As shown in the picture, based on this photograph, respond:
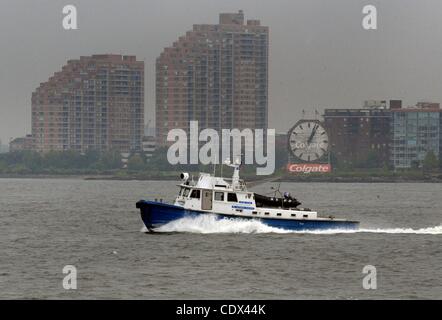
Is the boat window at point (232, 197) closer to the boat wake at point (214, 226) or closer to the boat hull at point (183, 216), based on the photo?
the boat hull at point (183, 216)

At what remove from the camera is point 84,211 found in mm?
113938

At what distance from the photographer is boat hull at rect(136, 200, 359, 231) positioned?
73.0 metres

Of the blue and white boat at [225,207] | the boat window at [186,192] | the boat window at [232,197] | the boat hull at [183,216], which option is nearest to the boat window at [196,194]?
the blue and white boat at [225,207]

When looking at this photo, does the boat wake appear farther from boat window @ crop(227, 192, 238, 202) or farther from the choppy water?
boat window @ crop(227, 192, 238, 202)

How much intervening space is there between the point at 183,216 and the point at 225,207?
2.68 m

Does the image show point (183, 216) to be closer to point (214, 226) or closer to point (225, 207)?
point (214, 226)

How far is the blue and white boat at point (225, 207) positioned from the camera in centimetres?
7319

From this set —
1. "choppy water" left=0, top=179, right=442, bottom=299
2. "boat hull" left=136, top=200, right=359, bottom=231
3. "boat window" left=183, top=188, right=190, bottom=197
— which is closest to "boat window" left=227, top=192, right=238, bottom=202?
"boat hull" left=136, top=200, right=359, bottom=231

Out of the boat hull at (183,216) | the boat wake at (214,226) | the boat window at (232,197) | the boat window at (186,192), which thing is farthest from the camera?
the boat wake at (214,226)

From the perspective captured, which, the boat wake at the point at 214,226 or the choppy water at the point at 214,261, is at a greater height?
the boat wake at the point at 214,226

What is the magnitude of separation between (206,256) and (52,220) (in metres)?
34.8
